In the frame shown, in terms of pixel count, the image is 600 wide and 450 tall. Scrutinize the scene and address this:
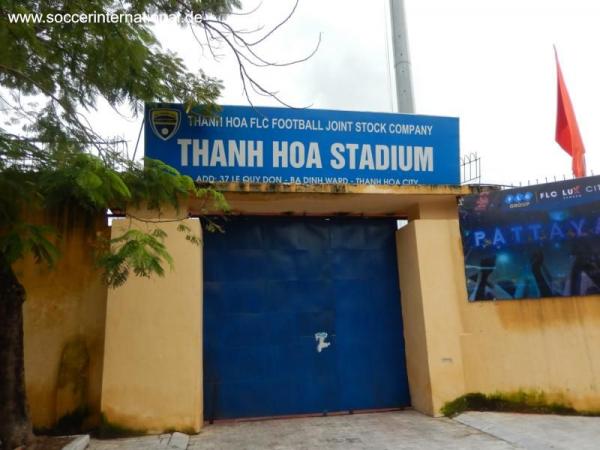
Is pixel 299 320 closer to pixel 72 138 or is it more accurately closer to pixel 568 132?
pixel 72 138

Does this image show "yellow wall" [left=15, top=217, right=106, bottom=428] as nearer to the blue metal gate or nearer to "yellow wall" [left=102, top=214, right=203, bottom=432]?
"yellow wall" [left=102, top=214, right=203, bottom=432]

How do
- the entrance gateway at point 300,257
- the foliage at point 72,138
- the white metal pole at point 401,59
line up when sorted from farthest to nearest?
the white metal pole at point 401,59, the entrance gateway at point 300,257, the foliage at point 72,138

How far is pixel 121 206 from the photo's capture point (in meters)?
4.89

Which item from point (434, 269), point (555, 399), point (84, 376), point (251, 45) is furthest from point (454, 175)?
point (84, 376)

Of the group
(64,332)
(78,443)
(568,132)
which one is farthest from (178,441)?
(568,132)

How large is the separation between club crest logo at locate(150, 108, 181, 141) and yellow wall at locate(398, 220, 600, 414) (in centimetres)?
312

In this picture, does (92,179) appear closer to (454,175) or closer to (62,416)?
(62,416)

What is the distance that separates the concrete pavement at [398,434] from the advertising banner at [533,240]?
1406mm

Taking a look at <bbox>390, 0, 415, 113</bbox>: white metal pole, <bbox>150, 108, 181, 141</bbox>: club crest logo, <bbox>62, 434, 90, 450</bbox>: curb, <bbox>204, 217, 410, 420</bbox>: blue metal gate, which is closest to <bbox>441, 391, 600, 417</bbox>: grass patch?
<bbox>204, 217, 410, 420</bbox>: blue metal gate

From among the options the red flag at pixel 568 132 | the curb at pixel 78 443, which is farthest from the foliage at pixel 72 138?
the red flag at pixel 568 132

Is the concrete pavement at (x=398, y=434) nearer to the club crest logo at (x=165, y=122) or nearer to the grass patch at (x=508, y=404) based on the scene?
the grass patch at (x=508, y=404)

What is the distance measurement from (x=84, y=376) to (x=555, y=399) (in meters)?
5.23

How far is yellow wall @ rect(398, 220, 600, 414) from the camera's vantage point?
17.7 ft

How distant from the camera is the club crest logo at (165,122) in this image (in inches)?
219
